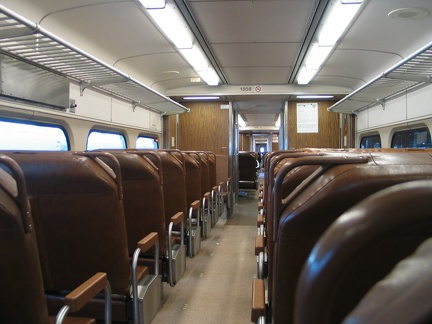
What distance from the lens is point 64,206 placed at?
1.78 meters

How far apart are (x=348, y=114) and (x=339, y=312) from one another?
6.82 metres

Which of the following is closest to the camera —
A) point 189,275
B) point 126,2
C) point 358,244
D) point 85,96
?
point 358,244

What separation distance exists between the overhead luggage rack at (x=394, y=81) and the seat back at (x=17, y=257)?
289cm

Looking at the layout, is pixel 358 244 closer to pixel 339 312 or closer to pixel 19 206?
pixel 339 312

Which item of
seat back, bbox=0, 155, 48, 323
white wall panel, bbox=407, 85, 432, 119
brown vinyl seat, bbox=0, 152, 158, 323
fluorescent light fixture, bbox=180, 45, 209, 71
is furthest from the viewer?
fluorescent light fixture, bbox=180, 45, 209, 71

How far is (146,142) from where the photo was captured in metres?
6.80

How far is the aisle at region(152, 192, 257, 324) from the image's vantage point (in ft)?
9.59

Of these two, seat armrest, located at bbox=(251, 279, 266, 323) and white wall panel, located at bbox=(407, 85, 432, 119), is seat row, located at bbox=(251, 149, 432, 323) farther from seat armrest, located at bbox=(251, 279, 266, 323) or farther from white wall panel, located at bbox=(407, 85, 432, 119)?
white wall panel, located at bbox=(407, 85, 432, 119)

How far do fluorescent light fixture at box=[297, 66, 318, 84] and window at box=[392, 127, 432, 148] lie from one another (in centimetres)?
165

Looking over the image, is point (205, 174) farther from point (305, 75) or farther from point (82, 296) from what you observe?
point (82, 296)

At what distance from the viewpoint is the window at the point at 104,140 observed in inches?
180

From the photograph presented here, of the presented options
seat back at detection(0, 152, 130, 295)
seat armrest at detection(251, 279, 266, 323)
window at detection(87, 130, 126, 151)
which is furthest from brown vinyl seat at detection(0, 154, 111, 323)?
window at detection(87, 130, 126, 151)

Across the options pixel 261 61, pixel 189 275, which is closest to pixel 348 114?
pixel 261 61

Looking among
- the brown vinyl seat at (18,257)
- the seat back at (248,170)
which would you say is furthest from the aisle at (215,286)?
the seat back at (248,170)
